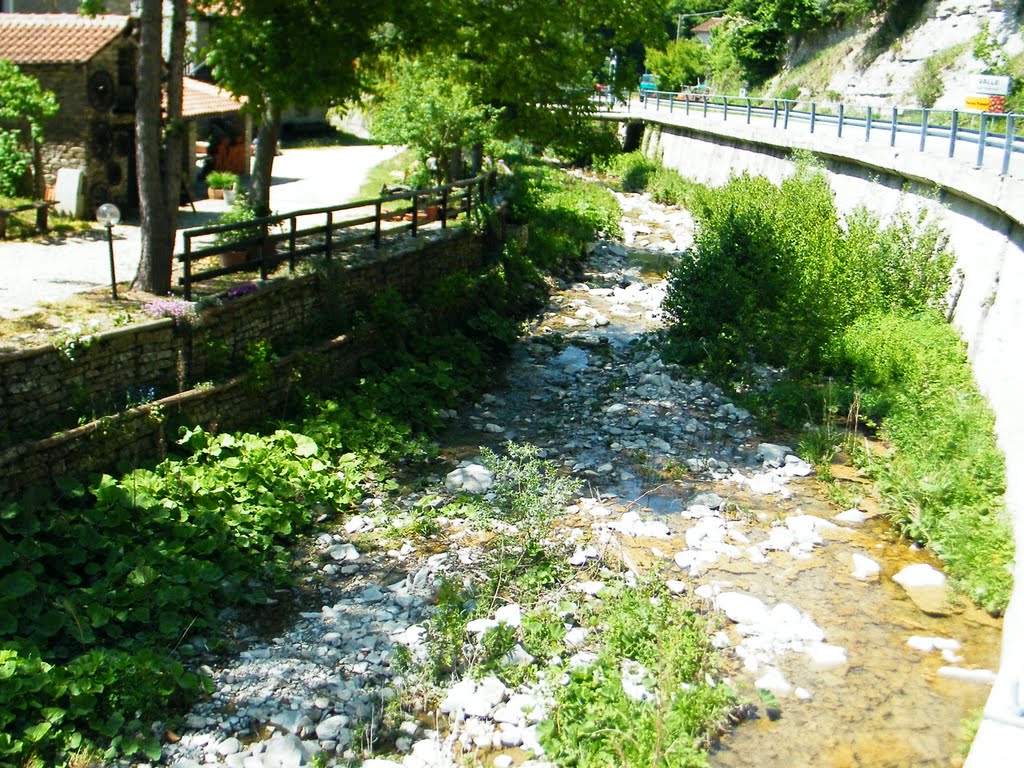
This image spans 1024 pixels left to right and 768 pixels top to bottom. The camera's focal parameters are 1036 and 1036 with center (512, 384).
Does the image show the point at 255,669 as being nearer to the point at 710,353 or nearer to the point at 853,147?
the point at 710,353

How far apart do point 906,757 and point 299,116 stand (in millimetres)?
37807

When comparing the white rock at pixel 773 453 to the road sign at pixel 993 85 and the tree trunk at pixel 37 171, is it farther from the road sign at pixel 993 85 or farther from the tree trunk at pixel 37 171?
the road sign at pixel 993 85

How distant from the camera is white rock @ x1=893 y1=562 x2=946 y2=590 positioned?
31.3 feet

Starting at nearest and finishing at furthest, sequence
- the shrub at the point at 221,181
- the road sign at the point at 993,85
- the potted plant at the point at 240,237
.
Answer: the potted plant at the point at 240,237
the shrub at the point at 221,181
the road sign at the point at 993,85

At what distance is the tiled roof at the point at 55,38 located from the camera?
18.5 meters

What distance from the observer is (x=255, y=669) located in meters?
8.02

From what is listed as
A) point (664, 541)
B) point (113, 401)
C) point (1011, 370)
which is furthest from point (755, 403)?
point (113, 401)

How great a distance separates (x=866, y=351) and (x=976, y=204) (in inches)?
111

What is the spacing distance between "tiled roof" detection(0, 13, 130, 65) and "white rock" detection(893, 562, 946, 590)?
16087mm

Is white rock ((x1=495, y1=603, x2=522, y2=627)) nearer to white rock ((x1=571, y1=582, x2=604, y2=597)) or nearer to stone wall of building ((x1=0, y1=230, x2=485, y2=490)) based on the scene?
white rock ((x1=571, y1=582, x2=604, y2=597))

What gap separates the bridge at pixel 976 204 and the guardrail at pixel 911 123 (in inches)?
1.5

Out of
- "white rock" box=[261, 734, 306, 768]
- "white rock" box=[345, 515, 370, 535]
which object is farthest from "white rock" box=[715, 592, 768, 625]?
"white rock" box=[261, 734, 306, 768]

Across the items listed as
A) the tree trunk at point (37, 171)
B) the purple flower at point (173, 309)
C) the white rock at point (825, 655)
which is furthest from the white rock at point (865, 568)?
the tree trunk at point (37, 171)

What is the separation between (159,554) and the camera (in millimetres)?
9016
